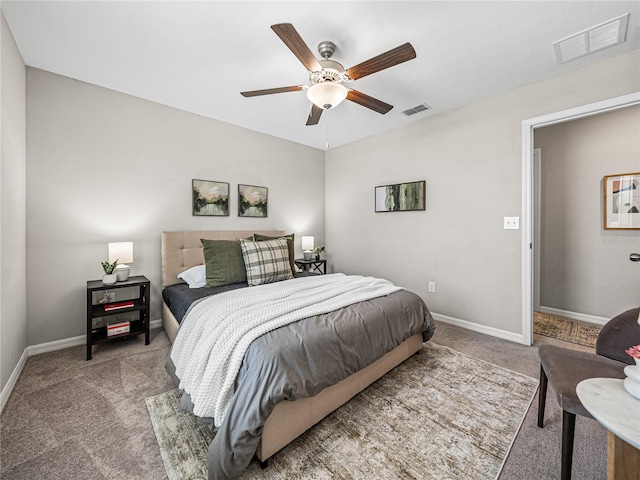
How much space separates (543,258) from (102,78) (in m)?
5.64

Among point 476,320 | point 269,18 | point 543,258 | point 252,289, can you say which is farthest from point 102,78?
point 543,258

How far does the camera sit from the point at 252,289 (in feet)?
7.65

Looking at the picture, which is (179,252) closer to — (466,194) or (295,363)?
(295,363)

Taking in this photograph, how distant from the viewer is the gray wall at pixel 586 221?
119 inches

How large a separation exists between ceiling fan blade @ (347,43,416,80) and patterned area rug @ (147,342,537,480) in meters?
2.27

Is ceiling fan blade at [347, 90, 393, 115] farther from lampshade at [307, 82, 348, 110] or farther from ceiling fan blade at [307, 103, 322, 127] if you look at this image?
ceiling fan blade at [307, 103, 322, 127]

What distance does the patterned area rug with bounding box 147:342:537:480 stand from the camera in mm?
1312

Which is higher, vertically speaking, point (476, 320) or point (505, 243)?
point (505, 243)

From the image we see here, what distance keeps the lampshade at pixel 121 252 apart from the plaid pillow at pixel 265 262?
1.09 m

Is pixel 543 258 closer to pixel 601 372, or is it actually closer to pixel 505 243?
pixel 505 243

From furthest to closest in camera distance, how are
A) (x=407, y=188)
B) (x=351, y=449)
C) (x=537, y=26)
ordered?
(x=407, y=188), (x=537, y=26), (x=351, y=449)

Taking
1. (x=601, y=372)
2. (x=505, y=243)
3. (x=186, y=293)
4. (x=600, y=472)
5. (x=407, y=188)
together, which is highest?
(x=407, y=188)

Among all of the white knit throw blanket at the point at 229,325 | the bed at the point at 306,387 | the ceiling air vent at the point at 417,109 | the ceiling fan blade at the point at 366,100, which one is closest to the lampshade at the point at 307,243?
the bed at the point at 306,387

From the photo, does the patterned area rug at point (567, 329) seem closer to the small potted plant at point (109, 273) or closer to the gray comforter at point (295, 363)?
the gray comforter at point (295, 363)
